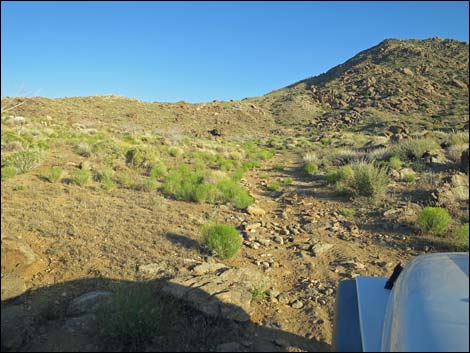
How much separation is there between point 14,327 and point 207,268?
259cm

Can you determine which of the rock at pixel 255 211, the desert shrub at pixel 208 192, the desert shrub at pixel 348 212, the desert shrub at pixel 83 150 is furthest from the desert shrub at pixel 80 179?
the desert shrub at pixel 348 212

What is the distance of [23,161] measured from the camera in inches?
414

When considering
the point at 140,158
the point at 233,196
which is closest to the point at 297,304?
the point at 233,196

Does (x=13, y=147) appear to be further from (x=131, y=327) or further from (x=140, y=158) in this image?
(x=131, y=327)

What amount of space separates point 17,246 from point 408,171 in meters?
11.5

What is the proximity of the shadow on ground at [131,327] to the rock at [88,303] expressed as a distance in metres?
Answer: 0.01

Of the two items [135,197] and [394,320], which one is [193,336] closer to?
[394,320]

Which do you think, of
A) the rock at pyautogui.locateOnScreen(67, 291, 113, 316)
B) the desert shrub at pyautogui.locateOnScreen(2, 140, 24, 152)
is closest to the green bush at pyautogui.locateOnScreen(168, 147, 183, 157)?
the desert shrub at pyautogui.locateOnScreen(2, 140, 24, 152)

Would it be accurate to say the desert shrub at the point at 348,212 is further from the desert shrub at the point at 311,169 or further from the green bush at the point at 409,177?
the desert shrub at the point at 311,169

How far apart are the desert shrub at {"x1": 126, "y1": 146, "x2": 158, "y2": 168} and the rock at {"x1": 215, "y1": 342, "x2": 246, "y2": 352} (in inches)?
442

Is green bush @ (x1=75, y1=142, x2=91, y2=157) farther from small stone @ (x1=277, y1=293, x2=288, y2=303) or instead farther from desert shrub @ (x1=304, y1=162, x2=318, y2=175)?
small stone @ (x1=277, y1=293, x2=288, y2=303)

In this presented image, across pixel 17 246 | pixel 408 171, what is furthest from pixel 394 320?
pixel 408 171

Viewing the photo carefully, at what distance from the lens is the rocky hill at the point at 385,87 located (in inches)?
1746

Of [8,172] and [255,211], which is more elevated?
[8,172]
